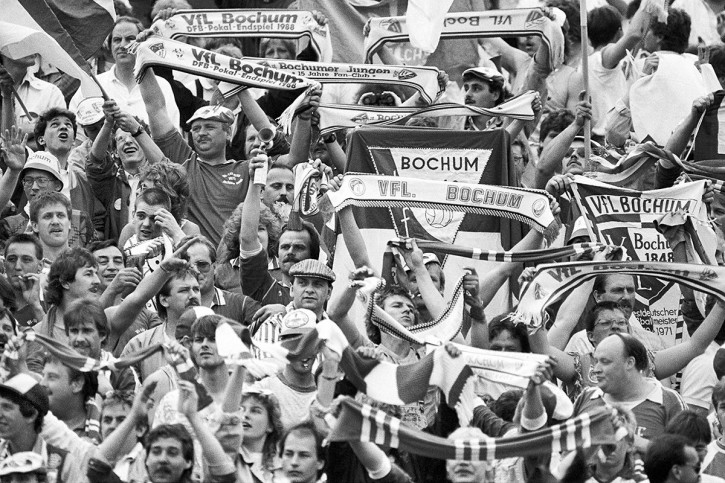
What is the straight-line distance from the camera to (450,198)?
1300 cm

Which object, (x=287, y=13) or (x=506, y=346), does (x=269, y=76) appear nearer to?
(x=287, y=13)

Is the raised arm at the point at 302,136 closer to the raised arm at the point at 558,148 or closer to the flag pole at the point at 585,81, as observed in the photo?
the raised arm at the point at 558,148

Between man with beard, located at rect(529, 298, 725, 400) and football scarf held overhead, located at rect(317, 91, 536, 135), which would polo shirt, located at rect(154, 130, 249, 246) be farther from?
man with beard, located at rect(529, 298, 725, 400)

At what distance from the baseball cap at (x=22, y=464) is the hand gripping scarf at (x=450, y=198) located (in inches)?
135

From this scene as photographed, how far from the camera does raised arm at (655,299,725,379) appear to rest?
12.2m

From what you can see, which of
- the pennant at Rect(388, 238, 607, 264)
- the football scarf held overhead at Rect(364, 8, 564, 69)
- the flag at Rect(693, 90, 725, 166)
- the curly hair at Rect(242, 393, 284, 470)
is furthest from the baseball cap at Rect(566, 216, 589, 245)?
the curly hair at Rect(242, 393, 284, 470)

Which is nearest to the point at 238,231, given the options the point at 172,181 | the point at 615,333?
the point at 172,181

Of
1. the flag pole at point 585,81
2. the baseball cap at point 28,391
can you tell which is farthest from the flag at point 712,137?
the baseball cap at point 28,391

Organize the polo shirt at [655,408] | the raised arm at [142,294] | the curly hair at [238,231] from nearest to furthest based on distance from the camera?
the polo shirt at [655,408] < the raised arm at [142,294] < the curly hair at [238,231]

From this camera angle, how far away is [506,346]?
1170cm

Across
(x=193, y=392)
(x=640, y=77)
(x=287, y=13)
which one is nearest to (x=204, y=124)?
(x=287, y=13)

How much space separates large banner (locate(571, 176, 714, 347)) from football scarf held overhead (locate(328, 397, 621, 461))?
3505 millimetres

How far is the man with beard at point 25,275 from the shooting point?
497 inches

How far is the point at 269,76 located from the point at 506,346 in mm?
3621
